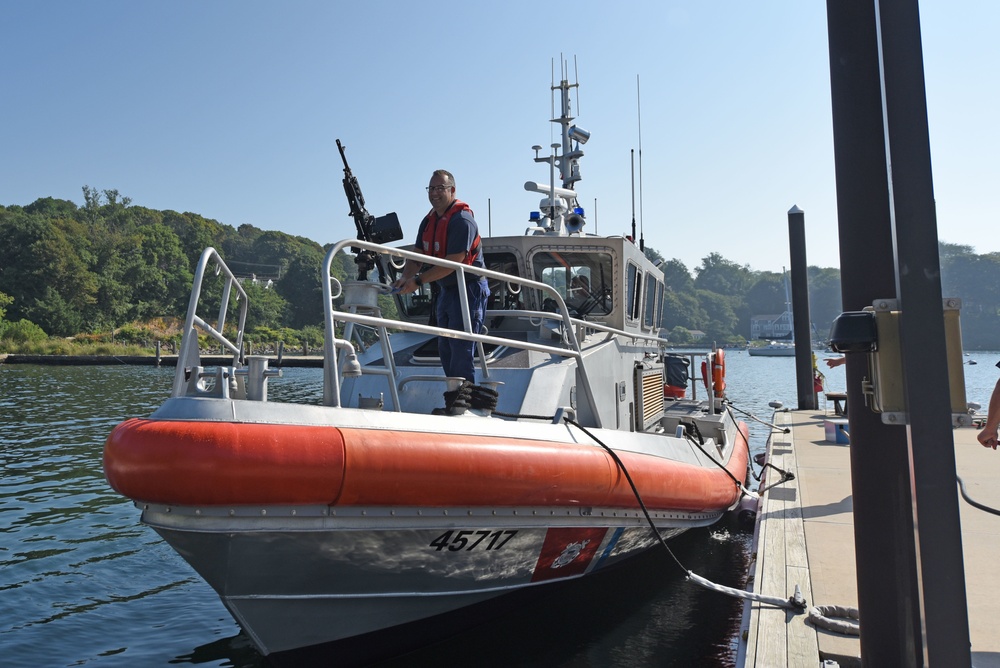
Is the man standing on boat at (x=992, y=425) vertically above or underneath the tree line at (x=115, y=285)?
underneath

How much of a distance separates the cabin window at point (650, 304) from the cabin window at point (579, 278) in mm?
894

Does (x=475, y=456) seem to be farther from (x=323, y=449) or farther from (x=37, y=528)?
(x=37, y=528)

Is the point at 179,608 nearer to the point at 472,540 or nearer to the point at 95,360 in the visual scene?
the point at 472,540

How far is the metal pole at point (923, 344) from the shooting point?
1915 mm

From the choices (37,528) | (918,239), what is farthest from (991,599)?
(37,528)

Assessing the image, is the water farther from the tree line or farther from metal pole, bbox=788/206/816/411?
the tree line

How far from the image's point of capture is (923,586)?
1.95 meters

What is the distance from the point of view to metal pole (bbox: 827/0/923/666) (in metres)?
2.47

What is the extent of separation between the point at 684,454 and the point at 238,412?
356 centimetres

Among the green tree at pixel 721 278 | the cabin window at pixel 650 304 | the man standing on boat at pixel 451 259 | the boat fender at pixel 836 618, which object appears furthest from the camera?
the green tree at pixel 721 278

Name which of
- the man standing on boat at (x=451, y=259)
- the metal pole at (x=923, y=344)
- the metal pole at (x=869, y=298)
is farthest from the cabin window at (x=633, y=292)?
the metal pole at (x=923, y=344)

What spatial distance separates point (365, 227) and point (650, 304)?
309cm

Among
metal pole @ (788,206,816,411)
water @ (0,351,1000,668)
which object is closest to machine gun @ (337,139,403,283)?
water @ (0,351,1000,668)

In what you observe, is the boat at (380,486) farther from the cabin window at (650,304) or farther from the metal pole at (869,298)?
the cabin window at (650,304)
